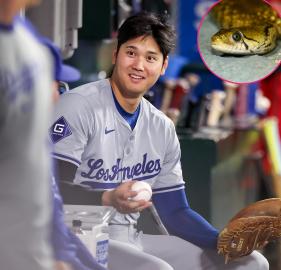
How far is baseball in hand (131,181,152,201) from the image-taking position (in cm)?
245

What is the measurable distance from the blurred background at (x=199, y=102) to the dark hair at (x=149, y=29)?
0.45 ft

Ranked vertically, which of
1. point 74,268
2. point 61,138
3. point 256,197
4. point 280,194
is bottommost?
point 256,197

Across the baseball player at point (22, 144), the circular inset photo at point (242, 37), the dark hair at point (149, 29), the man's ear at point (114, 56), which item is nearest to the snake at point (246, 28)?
the circular inset photo at point (242, 37)

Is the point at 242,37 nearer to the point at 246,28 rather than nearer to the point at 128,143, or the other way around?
the point at 246,28

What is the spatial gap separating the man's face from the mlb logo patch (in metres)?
0.20

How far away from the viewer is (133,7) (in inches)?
117

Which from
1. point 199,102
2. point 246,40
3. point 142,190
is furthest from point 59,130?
point 199,102

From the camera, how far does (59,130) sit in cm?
243

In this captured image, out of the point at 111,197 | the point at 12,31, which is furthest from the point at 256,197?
the point at 12,31

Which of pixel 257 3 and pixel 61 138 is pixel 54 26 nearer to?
pixel 61 138

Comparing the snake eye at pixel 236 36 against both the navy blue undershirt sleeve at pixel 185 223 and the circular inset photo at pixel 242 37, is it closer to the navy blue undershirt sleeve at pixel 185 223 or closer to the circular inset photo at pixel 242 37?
the circular inset photo at pixel 242 37

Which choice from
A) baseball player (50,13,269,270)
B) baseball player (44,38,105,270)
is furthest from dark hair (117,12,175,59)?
baseball player (44,38,105,270)

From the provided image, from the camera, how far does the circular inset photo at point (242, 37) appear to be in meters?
2.62

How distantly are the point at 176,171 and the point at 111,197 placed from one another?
0.29 meters
